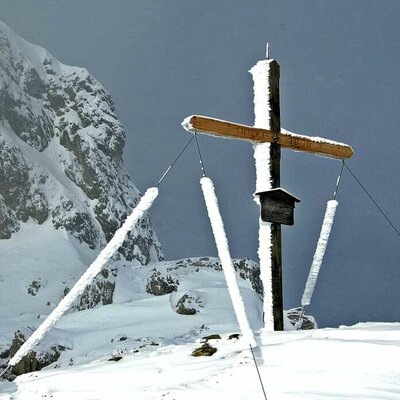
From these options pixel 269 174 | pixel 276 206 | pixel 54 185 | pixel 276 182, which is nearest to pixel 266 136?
pixel 269 174

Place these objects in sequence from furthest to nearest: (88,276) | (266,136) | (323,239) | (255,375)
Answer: (323,239)
(266,136)
(88,276)
(255,375)

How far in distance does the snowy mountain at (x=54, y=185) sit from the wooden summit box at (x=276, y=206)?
6168cm

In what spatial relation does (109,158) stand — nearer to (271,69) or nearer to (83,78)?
(83,78)

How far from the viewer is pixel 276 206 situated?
778cm

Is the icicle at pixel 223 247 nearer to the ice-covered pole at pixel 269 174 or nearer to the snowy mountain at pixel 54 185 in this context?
the ice-covered pole at pixel 269 174

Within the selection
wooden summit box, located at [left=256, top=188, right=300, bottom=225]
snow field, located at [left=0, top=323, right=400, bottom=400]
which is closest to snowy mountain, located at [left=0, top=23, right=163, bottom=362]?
wooden summit box, located at [left=256, top=188, right=300, bottom=225]

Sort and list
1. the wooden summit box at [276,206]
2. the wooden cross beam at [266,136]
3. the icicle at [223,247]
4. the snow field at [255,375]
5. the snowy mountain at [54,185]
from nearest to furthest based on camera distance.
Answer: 1. the snow field at [255,375]
2. the icicle at [223,247]
3. the wooden cross beam at [266,136]
4. the wooden summit box at [276,206]
5. the snowy mountain at [54,185]

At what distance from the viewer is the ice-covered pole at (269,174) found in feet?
25.6

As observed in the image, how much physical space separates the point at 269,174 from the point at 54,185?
97.6m

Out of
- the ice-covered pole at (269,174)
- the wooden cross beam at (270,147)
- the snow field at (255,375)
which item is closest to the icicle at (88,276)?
the snow field at (255,375)

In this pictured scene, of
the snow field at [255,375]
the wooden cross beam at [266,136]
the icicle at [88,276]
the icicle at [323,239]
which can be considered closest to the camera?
the snow field at [255,375]

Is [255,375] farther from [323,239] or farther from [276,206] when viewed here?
[323,239]

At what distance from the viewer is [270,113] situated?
320 inches

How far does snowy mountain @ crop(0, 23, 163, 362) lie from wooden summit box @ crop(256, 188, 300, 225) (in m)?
61.7
